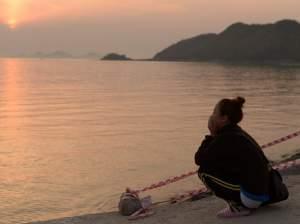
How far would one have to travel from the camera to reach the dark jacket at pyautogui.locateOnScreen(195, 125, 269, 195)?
6.74m

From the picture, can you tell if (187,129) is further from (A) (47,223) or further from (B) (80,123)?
(A) (47,223)

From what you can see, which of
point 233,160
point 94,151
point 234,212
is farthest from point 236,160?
point 94,151

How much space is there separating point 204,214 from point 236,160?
1.10m

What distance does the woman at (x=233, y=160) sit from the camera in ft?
22.1

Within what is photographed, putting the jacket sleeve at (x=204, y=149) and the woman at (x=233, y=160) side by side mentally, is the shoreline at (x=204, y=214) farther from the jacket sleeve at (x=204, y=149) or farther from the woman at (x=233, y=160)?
the jacket sleeve at (x=204, y=149)

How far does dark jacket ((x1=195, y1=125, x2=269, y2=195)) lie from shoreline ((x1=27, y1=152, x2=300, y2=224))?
1.11 ft

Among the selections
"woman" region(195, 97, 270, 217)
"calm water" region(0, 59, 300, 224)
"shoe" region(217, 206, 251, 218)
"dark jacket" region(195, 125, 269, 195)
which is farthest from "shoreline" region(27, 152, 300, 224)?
"calm water" region(0, 59, 300, 224)

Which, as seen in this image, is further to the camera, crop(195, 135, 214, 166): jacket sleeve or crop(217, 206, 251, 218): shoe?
crop(217, 206, 251, 218): shoe

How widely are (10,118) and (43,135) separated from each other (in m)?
7.67

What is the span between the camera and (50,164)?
1471cm

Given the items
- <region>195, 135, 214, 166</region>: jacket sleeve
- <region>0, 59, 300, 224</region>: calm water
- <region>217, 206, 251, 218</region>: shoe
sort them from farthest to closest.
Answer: <region>0, 59, 300, 224</region>: calm water
<region>217, 206, 251, 218</region>: shoe
<region>195, 135, 214, 166</region>: jacket sleeve

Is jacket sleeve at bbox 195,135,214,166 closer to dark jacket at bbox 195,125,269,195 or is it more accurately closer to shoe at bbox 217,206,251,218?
dark jacket at bbox 195,125,269,195

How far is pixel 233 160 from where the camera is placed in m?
6.80

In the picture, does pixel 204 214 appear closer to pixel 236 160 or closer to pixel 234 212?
pixel 234 212
